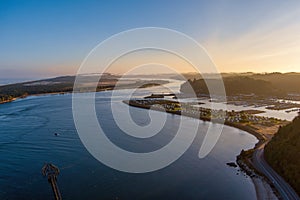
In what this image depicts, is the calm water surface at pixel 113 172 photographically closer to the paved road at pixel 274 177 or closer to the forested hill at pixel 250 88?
the paved road at pixel 274 177

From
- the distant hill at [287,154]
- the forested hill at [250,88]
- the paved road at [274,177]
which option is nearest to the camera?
the paved road at [274,177]

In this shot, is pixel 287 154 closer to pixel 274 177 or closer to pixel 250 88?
pixel 274 177

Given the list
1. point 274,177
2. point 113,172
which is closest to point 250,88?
point 274,177

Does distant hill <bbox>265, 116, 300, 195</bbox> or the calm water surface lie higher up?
distant hill <bbox>265, 116, 300, 195</bbox>

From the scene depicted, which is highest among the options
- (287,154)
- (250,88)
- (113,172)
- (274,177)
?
(250,88)

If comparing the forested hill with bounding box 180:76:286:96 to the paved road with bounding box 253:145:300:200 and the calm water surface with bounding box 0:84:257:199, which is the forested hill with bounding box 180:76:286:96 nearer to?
the calm water surface with bounding box 0:84:257:199

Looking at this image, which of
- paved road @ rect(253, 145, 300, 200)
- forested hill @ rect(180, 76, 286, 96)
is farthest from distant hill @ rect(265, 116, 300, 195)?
forested hill @ rect(180, 76, 286, 96)

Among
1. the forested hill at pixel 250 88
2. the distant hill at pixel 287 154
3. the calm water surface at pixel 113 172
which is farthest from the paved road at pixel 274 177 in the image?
the forested hill at pixel 250 88
